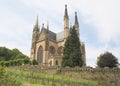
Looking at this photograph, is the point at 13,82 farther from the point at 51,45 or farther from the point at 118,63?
the point at 51,45

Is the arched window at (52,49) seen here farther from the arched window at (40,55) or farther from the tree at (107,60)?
the tree at (107,60)

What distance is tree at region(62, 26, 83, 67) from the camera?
36844 millimetres

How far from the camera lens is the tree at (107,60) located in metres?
34.1

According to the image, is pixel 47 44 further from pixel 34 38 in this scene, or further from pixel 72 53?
pixel 72 53

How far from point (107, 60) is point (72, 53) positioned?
6989 mm

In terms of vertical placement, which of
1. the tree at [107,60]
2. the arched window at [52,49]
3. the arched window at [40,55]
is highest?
the arched window at [52,49]

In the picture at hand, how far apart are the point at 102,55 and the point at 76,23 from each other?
22143 millimetres

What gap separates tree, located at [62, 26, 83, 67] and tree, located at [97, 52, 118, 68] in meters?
4.31

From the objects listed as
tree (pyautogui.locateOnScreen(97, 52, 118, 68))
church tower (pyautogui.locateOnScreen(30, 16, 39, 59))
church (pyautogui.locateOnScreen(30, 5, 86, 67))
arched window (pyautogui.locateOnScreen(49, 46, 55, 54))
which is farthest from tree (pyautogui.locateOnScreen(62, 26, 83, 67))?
church tower (pyautogui.locateOnScreen(30, 16, 39, 59))

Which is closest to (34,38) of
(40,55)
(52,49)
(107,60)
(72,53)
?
(40,55)

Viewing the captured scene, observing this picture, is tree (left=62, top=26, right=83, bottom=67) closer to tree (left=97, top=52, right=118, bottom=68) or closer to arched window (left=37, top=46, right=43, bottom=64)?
tree (left=97, top=52, right=118, bottom=68)

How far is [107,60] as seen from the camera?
1346 inches

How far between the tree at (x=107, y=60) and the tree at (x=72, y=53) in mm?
4306

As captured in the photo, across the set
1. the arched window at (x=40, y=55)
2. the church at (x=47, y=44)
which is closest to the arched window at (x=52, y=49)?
the church at (x=47, y=44)
